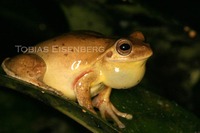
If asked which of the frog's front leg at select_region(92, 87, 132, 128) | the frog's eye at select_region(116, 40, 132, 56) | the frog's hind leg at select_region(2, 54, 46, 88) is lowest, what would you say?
the frog's front leg at select_region(92, 87, 132, 128)

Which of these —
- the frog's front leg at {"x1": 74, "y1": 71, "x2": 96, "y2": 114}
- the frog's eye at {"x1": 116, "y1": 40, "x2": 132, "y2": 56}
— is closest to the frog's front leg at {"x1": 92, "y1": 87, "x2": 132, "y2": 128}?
the frog's front leg at {"x1": 74, "y1": 71, "x2": 96, "y2": 114}

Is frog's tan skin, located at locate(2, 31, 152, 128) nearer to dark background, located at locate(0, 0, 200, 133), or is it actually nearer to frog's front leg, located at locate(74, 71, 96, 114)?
frog's front leg, located at locate(74, 71, 96, 114)

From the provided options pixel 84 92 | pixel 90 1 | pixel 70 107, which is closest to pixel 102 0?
pixel 90 1

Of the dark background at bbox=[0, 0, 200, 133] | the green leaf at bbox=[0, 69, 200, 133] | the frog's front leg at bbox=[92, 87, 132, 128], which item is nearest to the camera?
the green leaf at bbox=[0, 69, 200, 133]

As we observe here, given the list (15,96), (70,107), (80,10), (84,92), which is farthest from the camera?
(80,10)

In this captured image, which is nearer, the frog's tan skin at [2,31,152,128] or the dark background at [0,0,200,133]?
the frog's tan skin at [2,31,152,128]

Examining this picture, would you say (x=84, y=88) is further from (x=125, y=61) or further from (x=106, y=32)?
(x=106, y=32)

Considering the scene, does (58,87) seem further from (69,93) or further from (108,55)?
(108,55)

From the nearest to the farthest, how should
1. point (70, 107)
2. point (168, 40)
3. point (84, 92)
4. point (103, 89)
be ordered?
1. point (70, 107)
2. point (84, 92)
3. point (103, 89)
4. point (168, 40)
